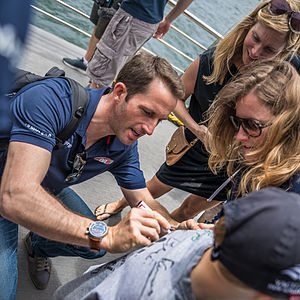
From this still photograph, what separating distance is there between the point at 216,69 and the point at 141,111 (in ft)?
1.50

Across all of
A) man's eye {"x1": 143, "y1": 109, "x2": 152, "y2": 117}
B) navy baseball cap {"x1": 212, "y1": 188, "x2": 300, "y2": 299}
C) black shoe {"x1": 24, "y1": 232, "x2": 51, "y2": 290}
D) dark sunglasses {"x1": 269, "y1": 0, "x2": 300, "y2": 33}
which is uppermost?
dark sunglasses {"x1": 269, "y1": 0, "x2": 300, "y2": 33}

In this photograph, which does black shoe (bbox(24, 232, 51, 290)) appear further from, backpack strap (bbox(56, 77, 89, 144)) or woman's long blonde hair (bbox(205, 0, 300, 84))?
woman's long blonde hair (bbox(205, 0, 300, 84))

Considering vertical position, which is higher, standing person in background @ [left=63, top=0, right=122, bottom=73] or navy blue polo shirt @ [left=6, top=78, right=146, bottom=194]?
navy blue polo shirt @ [left=6, top=78, right=146, bottom=194]

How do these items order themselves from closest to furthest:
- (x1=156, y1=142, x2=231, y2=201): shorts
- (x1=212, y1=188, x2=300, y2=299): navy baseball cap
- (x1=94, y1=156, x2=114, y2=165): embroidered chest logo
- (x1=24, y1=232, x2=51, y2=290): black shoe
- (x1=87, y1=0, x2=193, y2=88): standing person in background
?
(x1=212, y1=188, x2=300, y2=299): navy baseball cap
(x1=94, y1=156, x2=114, y2=165): embroidered chest logo
(x1=24, y1=232, x2=51, y2=290): black shoe
(x1=156, y1=142, x2=231, y2=201): shorts
(x1=87, y1=0, x2=193, y2=88): standing person in background

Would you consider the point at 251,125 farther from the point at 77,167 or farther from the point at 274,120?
the point at 77,167

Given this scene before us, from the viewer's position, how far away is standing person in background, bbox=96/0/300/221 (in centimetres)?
159

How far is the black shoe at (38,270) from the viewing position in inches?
69.2

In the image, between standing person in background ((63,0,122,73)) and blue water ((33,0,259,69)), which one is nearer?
standing person in background ((63,0,122,73))

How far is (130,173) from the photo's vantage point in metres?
1.64

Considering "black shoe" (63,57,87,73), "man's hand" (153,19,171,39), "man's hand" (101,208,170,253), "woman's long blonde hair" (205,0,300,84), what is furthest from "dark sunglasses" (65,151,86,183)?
"black shoe" (63,57,87,73)

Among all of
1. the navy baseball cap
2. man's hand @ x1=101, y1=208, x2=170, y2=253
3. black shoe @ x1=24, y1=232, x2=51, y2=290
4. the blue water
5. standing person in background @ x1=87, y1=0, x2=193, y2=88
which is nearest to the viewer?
the navy baseball cap

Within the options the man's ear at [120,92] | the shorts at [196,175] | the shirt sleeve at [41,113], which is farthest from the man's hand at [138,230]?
the shorts at [196,175]

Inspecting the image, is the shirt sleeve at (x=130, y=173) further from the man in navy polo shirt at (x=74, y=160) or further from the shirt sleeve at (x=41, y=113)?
the shirt sleeve at (x=41, y=113)

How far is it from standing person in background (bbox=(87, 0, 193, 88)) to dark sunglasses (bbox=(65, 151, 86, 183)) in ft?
3.93
